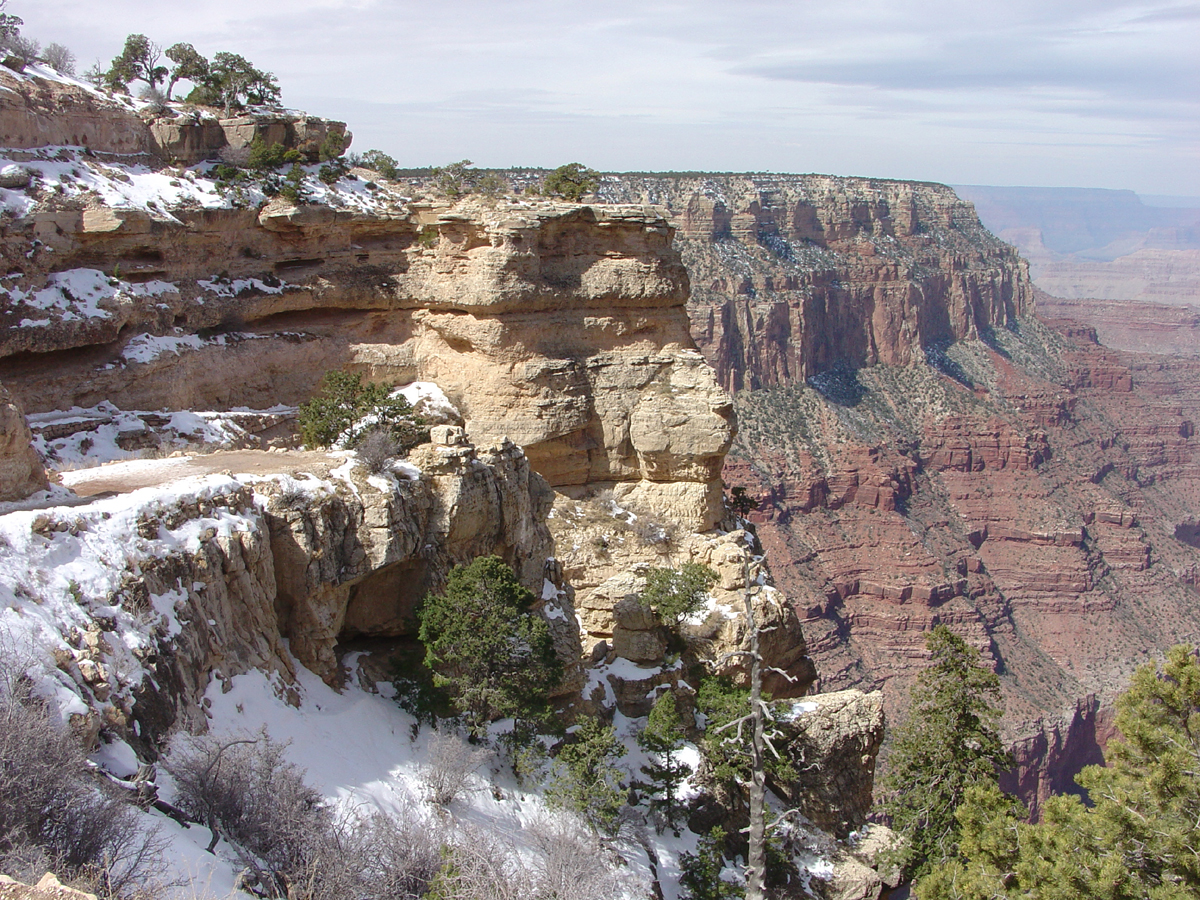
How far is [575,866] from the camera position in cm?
1620

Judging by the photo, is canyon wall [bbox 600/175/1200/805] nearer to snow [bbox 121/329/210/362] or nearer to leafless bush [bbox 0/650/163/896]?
snow [bbox 121/329/210/362]

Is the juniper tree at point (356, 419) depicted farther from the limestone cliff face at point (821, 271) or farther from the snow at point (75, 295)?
the limestone cliff face at point (821, 271)

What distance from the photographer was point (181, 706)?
14555mm

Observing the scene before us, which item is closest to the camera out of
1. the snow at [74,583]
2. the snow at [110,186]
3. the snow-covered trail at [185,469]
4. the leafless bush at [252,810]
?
the snow at [74,583]

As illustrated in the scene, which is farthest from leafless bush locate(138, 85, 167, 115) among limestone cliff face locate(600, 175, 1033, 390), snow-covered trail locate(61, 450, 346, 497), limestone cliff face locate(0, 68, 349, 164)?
limestone cliff face locate(600, 175, 1033, 390)

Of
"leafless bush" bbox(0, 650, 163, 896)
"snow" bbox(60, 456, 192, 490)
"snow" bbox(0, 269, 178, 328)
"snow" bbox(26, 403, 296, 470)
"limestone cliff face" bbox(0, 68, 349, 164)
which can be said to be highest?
"limestone cliff face" bbox(0, 68, 349, 164)

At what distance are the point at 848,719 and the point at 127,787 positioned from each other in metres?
15.9

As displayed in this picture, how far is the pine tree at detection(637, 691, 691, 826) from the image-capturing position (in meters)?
20.8

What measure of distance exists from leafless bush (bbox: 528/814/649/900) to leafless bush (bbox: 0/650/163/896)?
6.43 metres

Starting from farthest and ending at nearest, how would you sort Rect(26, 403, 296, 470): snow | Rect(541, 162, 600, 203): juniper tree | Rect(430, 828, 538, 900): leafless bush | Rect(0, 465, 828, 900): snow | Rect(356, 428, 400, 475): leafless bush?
1. Rect(541, 162, 600, 203): juniper tree
2. Rect(26, 403, 296, 470): snow
3. Rect(356, 428, 400, 475): leafless bush
4. Rect(430, 828, 538, 900): leafless bush
5. Rect(0, 465, 828, 900): snow

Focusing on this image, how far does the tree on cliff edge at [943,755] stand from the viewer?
2089 centimetres

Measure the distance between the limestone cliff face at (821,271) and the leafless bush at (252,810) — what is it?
81.1 m

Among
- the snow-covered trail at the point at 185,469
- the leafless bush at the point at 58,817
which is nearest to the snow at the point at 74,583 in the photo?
the leafless bush at the point at 58,817

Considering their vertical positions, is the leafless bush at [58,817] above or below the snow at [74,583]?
below
